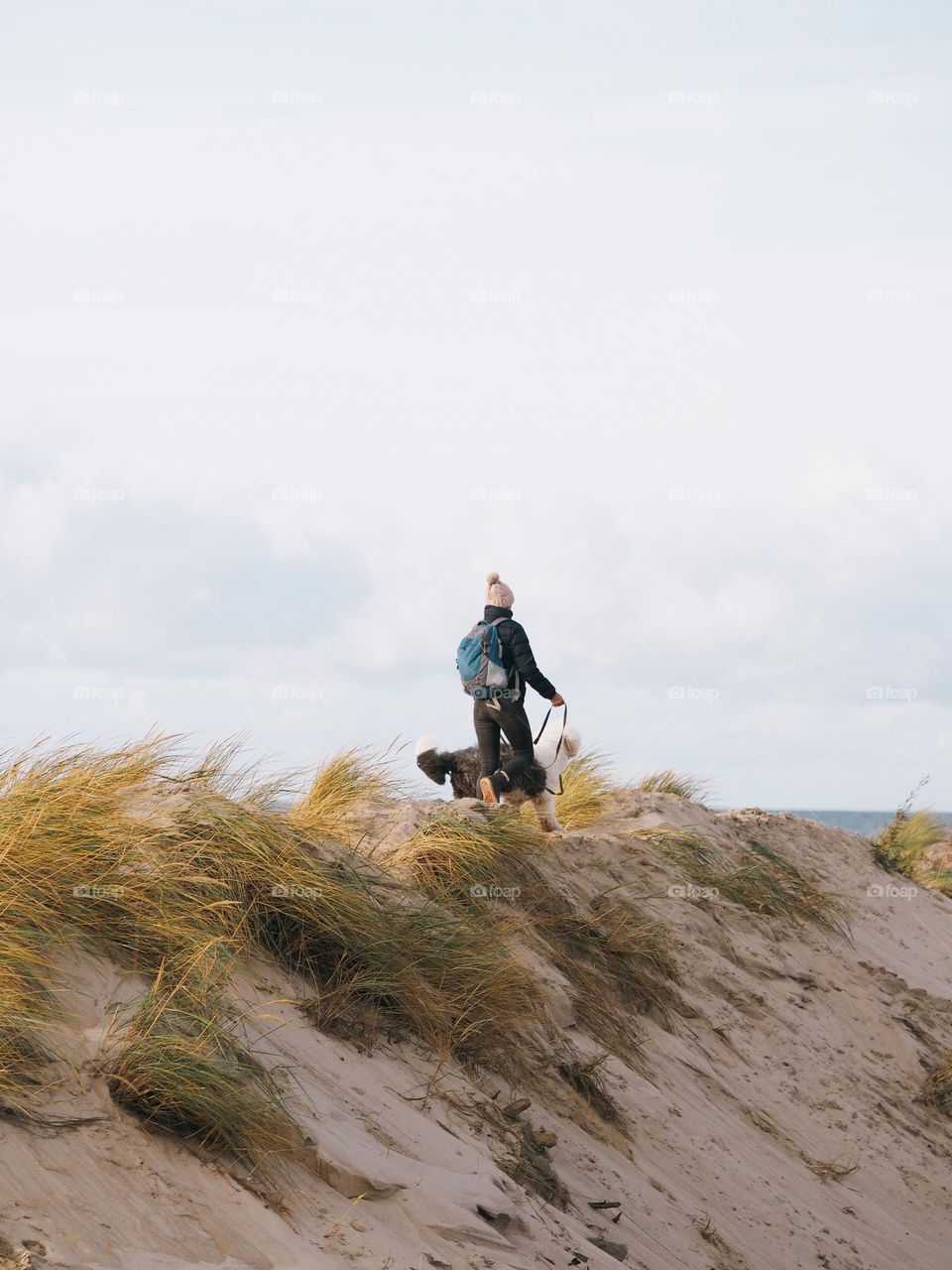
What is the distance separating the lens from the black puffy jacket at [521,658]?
33.2 ft

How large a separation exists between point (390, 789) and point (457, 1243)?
16.6ft

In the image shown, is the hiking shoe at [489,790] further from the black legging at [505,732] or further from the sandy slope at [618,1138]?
the sandy slope at [618,1138]

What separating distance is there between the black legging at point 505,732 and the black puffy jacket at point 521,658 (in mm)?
261

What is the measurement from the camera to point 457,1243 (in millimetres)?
4438

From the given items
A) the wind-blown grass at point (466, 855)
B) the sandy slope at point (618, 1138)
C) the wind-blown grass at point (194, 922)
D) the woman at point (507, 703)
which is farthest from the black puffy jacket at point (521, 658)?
the wind-blown grass at point (194, 922)

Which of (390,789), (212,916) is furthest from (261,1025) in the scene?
(390,789)

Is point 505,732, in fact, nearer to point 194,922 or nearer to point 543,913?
point 543,913

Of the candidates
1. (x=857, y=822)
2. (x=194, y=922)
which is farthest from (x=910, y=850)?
(x=857, y=822)

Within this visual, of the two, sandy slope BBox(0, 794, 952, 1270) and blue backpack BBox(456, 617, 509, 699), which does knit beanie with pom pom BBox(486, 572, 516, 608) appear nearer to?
blue backpack BBox(456, 617, 509, 699)

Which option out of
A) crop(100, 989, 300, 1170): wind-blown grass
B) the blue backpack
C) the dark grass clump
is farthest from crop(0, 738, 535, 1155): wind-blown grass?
the blue backpack

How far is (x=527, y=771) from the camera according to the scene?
10375mm

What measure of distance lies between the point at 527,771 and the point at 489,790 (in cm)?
33

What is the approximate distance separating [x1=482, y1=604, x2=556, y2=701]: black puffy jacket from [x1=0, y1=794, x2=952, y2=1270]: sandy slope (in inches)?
46.6

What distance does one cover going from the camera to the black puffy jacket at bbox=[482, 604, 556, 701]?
10133 millimetres
